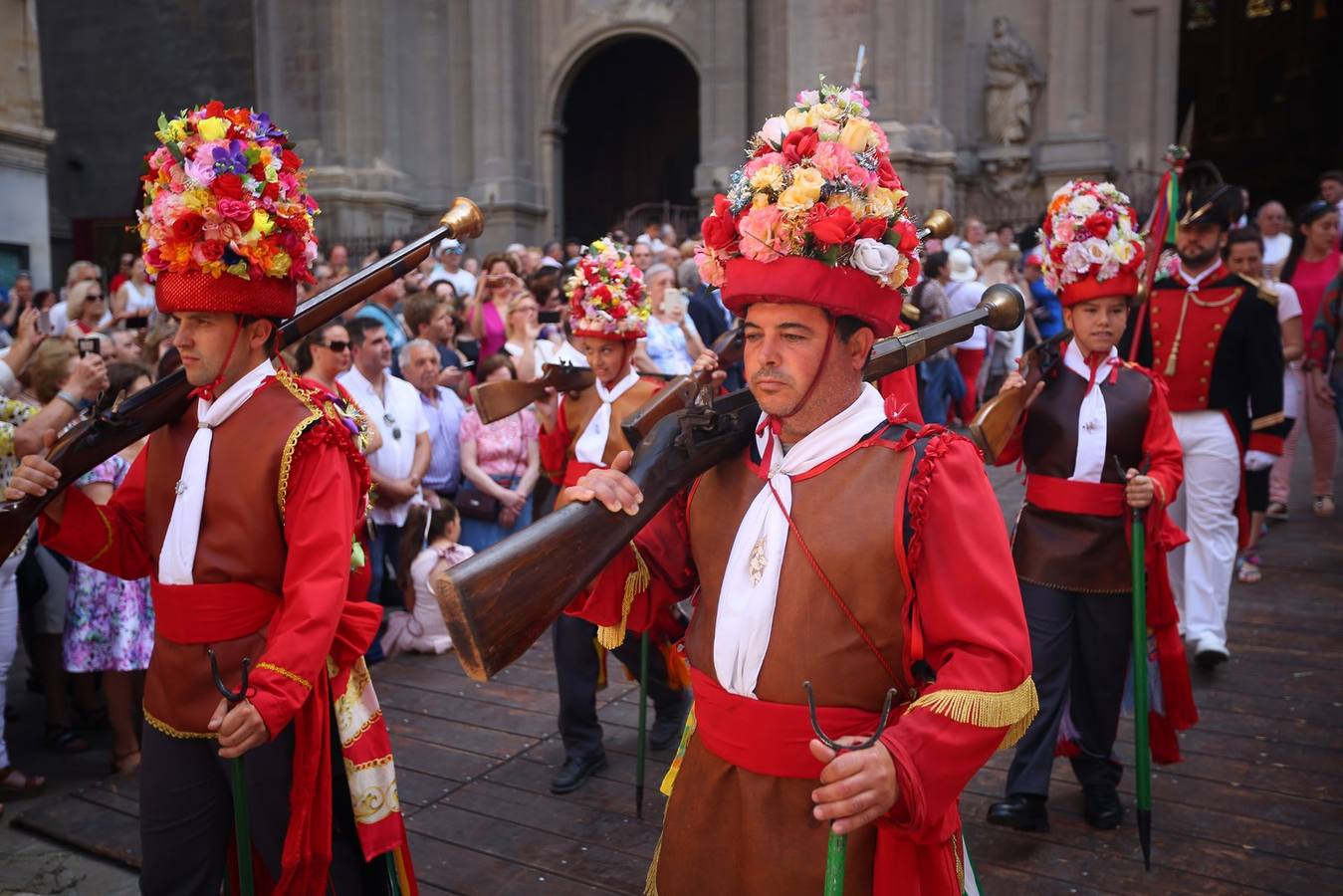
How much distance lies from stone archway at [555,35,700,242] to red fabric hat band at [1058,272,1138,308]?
62.4 ft

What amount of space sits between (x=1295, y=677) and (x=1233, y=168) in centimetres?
2552

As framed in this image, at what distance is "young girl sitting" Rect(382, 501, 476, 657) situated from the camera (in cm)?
663

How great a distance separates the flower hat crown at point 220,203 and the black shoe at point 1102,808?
11.2ft

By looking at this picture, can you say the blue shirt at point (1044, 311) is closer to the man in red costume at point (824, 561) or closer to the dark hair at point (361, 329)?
the dark hair at point (361, 329)

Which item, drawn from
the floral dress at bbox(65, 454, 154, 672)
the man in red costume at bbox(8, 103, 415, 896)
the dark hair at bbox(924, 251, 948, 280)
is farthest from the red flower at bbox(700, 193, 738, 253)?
the dark hair at bbox(924, 251, 948, 280)

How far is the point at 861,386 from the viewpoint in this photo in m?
2.40

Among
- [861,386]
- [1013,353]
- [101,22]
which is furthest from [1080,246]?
[101,22]

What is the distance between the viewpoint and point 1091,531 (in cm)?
423

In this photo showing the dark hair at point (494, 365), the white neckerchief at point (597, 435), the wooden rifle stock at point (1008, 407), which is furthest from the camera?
the dark hair at point (494, 365)

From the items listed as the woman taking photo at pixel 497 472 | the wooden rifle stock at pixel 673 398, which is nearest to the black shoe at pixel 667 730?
the wooden rifle stock at pixel 673 398

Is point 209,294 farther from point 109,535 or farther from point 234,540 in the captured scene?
point 109,535

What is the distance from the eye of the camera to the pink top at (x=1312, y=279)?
8.57 meters

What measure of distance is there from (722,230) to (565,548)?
30.0 inches

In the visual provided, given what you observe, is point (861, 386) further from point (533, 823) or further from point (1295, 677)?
Result: point (1295, 677)
